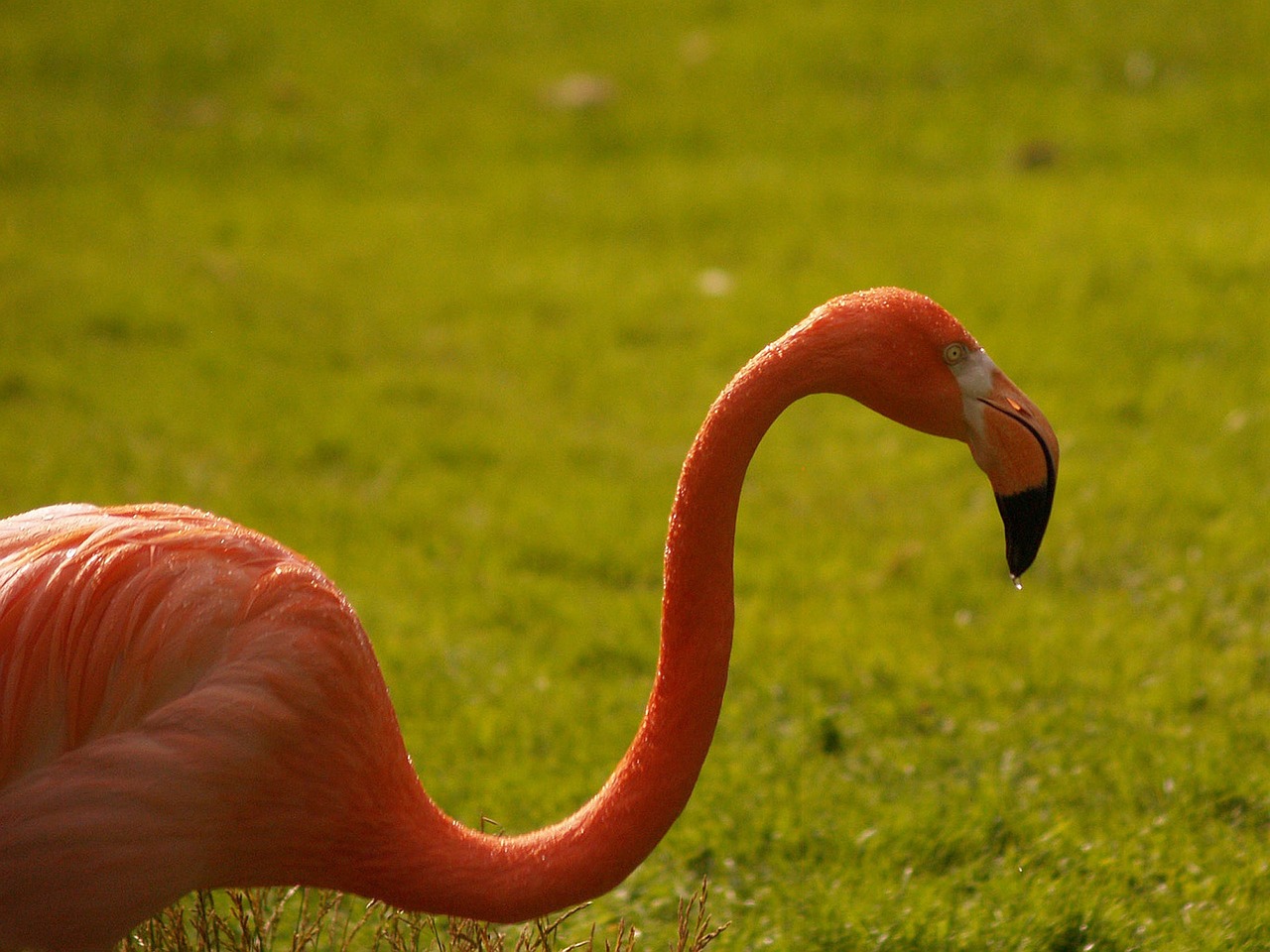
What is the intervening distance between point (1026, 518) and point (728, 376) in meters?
4.80

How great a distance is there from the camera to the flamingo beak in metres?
2.56

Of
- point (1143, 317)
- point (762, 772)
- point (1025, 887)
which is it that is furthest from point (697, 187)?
point (1025, 887)

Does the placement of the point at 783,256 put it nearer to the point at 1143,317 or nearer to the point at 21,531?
the point at 1143,317

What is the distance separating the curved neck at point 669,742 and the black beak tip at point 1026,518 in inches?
16.3

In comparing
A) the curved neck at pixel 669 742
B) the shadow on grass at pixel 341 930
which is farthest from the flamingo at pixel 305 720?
the shadow on grass at pixel 341 930

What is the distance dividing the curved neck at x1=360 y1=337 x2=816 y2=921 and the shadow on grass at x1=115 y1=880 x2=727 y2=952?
0.36 meters

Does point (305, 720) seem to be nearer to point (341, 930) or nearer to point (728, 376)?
point (341, 930)

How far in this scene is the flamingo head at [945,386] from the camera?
2576mm

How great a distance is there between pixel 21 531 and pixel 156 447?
385 centimetres

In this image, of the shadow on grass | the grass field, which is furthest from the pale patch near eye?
the grass field

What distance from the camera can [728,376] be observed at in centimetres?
736

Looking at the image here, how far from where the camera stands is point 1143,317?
23.0ft

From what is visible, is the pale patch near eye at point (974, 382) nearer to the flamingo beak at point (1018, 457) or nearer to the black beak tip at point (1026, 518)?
the flamingo beak at point (1018, 457)

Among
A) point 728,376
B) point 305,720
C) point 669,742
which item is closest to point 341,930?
point 305,720
